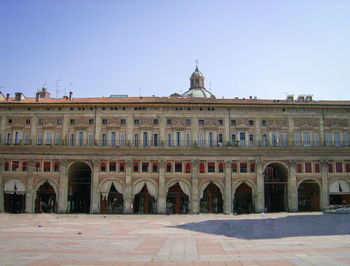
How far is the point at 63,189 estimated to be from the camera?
166 feet

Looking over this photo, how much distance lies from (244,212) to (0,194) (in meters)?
33.3

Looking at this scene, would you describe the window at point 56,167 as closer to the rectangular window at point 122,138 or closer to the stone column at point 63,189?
the stone column at point 63,189

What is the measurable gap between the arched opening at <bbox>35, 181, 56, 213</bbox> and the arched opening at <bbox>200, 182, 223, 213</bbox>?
2060 centimetres

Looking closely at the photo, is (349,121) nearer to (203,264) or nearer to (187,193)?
(187,193)

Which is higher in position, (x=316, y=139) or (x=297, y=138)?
(x=297, y=138)

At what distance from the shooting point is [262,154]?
167ft

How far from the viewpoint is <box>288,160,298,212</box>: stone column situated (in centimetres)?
5053

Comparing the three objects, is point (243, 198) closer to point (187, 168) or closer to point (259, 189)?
point (259, 189)

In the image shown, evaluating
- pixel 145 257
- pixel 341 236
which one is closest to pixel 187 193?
pixel 341 236

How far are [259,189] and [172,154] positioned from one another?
1243cm

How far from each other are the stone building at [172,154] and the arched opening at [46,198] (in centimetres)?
14

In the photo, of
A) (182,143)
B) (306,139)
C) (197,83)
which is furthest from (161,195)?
(197,83)

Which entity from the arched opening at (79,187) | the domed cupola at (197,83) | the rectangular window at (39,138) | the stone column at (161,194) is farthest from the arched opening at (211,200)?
the domed cupola at (197,83)

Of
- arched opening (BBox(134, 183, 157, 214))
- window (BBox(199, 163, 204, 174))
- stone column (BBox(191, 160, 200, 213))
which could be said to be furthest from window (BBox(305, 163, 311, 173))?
arched opening (BBox(134, 183, 157, 214))
